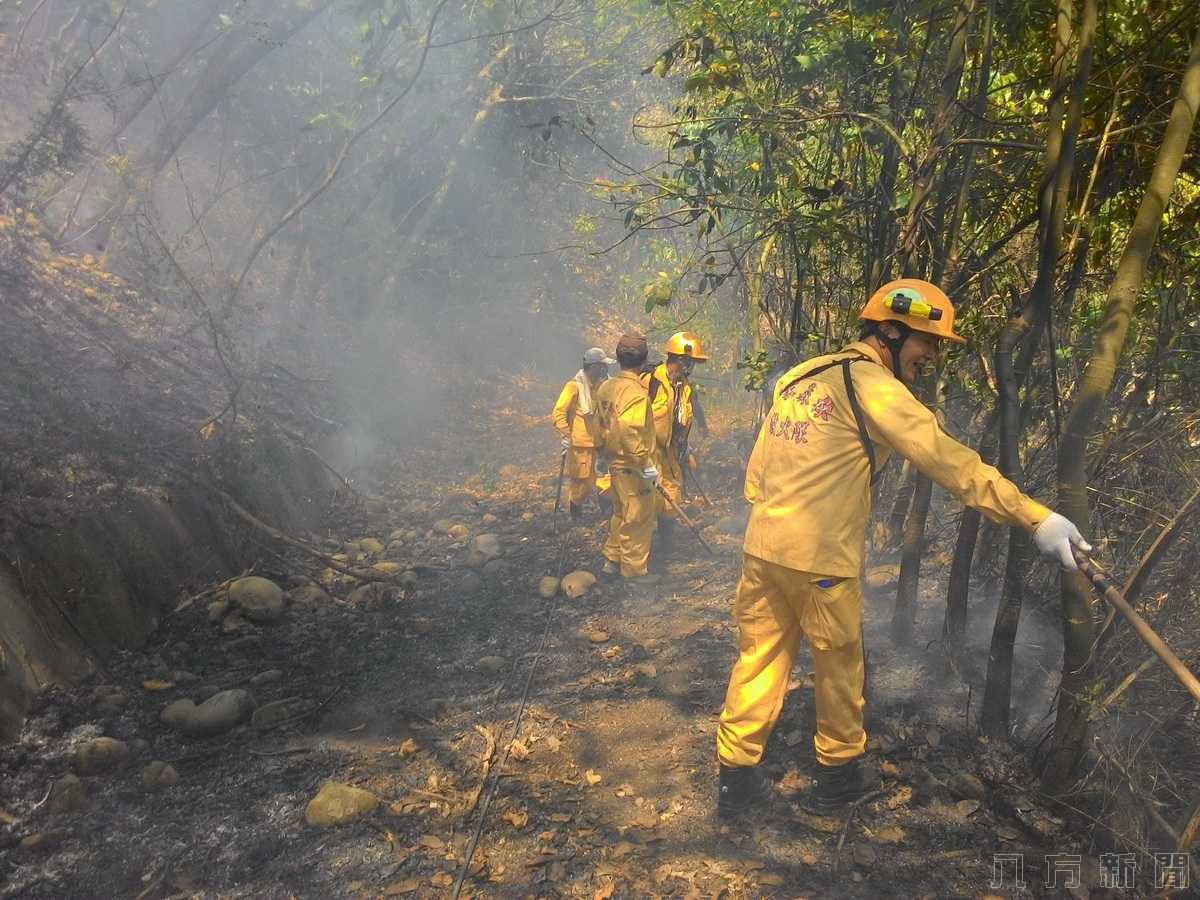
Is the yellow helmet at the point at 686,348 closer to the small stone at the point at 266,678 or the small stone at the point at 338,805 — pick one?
the small stone at the point at 266,678

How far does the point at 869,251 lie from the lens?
176 inches

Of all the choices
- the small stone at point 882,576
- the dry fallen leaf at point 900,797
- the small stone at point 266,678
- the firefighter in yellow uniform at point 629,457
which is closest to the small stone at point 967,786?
the dry fallen leaf at point 900,797

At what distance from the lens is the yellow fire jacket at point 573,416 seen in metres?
8.25

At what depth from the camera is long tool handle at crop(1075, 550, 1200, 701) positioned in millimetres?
2430

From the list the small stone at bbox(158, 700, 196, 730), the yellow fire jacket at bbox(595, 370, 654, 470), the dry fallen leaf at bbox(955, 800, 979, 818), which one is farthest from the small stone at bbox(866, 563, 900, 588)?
the small stone at bbox(158, 700, 196, 730)

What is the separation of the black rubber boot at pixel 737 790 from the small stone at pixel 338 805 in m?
1.61

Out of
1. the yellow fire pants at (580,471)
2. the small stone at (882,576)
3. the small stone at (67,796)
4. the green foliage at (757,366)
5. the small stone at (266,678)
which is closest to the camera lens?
the small stone at (67,796)

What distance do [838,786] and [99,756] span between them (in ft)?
11.8

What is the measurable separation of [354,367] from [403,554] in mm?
6585

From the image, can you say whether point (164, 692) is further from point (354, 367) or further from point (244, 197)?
point (244, 197)

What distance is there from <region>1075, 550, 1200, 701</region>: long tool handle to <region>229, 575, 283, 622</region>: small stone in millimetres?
5092

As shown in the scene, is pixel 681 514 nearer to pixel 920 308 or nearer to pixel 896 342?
pixel 896 342

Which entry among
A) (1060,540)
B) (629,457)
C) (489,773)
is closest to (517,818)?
(489,773)

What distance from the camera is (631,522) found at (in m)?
7.00
